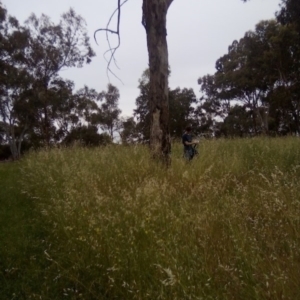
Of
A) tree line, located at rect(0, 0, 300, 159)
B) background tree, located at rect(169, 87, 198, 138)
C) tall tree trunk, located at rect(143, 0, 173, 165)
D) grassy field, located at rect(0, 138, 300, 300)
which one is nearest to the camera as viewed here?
grassy field, located at rect(0, 138, 300, 300)

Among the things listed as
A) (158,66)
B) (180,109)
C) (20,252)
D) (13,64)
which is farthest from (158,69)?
(180,109)

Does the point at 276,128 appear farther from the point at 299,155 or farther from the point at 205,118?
the point at 299,155

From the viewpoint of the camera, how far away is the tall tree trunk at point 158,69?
19.7 ft

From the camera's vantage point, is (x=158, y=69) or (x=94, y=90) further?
(x=94, y=90)

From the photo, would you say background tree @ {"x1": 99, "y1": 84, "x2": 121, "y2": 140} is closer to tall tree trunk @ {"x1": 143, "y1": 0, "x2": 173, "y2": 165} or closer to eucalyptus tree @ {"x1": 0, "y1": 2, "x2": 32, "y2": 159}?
eucalyptus tree @ {"x1": 0, "y1": 2, "x2": 32, "y2": 159}

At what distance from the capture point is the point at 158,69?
19.9ft

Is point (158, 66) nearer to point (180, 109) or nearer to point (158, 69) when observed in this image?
point (158, 69)

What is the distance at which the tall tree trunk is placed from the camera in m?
6.01

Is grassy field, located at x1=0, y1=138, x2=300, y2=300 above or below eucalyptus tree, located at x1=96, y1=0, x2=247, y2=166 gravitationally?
below

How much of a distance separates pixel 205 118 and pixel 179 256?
39434 mm

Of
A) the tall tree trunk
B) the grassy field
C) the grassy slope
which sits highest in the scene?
the tall tree trunk

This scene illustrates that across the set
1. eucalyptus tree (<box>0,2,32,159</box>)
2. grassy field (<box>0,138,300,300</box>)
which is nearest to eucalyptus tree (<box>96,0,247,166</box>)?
grassy field (<box>0,138,300,300</box>)

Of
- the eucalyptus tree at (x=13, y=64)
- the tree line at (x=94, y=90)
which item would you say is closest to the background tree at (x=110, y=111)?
the tree line at (x=94, y=90)

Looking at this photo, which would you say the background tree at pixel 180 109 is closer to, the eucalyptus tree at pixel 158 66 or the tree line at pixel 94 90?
Result: the tree line at pixel 94 90
